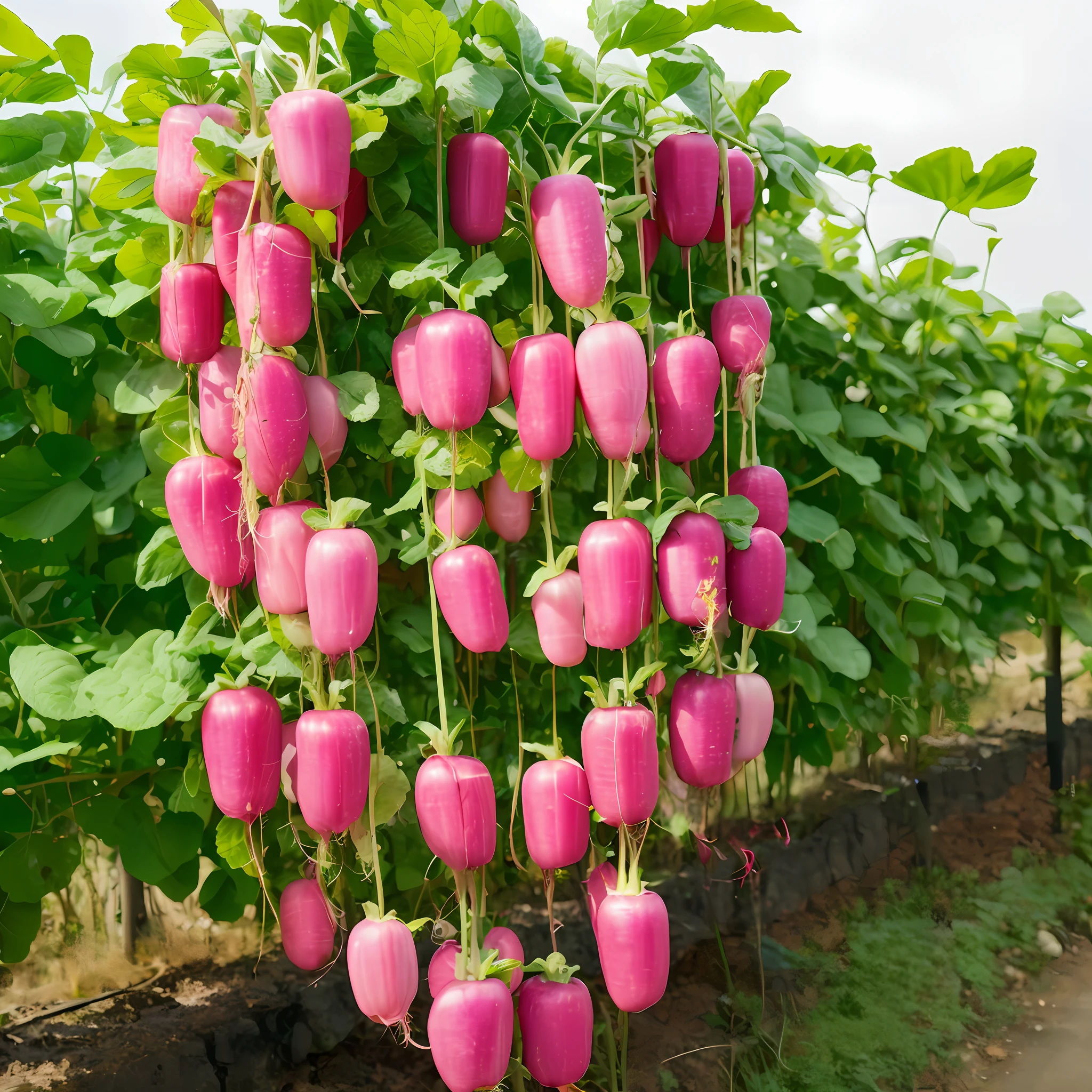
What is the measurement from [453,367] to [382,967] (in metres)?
0.45

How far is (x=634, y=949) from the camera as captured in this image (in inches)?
29.5

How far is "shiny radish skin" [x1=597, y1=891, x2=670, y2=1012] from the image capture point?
750 millimetres

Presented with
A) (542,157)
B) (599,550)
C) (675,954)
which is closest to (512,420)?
(599,550)

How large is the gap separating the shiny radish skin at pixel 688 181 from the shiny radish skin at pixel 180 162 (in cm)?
38

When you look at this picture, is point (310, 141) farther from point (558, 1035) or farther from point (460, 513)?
point (558, 1035)

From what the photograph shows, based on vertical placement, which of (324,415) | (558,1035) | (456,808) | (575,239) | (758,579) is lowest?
(558,1035)

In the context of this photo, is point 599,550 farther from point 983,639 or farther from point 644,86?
point 983,639

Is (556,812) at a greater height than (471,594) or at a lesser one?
lesser

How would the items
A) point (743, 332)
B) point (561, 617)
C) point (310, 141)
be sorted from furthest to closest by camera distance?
point (743, 332), point (561, 617), point (310, 141)

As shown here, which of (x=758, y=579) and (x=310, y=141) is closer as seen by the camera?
(x=310, y=141)

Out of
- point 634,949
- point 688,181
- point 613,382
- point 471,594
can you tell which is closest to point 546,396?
point 613,382

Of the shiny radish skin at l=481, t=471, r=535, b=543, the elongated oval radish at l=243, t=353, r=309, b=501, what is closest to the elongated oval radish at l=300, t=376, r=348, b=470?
the elongated oval radish at l=243, t=353, r=309, b=501

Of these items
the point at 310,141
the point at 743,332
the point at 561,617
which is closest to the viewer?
the point at 310,141

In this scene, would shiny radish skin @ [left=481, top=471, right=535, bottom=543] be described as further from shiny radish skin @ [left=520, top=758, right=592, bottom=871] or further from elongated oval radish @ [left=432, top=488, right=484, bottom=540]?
shiny radish skin @ [left=520, top=758, right=592, bottom=871]
